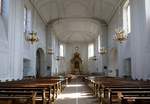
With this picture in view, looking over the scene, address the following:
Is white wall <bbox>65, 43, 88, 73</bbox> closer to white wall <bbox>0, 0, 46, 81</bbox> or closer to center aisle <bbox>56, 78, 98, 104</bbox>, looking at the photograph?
white wall <bbox>0, 0, 46, 81</bbox>

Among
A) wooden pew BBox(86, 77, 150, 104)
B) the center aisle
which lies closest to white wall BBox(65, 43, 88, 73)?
the center aisle

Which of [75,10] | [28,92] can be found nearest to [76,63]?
[75,10]

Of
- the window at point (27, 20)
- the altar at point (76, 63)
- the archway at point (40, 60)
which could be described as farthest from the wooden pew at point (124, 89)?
the altar at point (76, 63)

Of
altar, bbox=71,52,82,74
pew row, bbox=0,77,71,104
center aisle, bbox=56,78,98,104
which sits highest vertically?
altar, bbox=71,52,82,74

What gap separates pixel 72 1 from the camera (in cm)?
2362

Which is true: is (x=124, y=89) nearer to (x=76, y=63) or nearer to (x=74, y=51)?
(x=76, y=63)

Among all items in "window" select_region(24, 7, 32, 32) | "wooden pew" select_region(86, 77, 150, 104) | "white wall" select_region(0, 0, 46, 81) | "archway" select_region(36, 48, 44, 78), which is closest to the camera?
"wooden pew" select_region(86, 77, 150, 104)

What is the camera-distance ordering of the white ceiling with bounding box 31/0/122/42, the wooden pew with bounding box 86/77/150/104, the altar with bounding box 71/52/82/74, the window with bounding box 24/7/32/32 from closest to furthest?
the wooden pew with bounding box 86/77/150/104, the window with bounding box 24/7/32/32, the white ceiling with bounding box 31/0/122/42, the altar with bounding box 71/52/82/74

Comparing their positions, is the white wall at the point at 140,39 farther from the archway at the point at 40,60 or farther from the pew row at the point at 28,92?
the archway at the point at 40,60

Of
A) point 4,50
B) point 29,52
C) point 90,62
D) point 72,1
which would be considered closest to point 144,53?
point 4,50

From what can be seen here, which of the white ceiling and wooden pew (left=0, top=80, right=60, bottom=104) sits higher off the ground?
the white ceiling

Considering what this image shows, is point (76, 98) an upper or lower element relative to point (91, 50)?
lower

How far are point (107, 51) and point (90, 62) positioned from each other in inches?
508

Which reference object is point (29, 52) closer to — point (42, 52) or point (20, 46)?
point (20, 46)
